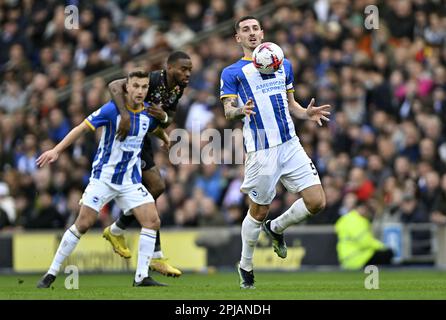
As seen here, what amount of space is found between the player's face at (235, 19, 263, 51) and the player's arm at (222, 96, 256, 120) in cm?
63

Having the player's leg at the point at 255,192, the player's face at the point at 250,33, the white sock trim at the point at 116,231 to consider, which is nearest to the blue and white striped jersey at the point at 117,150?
the white sock trim at the point at 116,231

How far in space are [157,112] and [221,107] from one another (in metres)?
9.06

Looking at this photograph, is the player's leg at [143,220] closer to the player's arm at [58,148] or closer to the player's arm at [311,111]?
the player's arm at [58,148]

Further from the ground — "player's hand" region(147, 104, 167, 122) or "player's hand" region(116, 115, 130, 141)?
"player's hand" region(147, 104, 167, 122)

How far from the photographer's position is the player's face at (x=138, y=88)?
12914mm

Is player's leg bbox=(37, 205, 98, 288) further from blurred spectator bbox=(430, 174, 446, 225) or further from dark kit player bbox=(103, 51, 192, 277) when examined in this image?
blurred spectator bbox=(430, 174, 446, 225)

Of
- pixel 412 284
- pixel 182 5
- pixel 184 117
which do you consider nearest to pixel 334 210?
pixel 184 117

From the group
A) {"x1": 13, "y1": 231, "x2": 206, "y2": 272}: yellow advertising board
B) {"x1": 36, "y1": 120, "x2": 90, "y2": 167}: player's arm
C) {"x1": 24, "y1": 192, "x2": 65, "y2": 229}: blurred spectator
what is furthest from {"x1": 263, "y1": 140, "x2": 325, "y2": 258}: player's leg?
{"x1": 24, "y1": 192, "x2": 65, "y2": 229}: blurred spectator

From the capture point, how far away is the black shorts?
1412 cm

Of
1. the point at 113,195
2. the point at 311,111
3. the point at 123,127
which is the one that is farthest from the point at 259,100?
the point at 113,195

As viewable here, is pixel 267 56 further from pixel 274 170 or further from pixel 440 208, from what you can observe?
pixel 440 208

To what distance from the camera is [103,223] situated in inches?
863

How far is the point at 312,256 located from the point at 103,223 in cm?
408

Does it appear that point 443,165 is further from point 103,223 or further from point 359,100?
point 103,223
